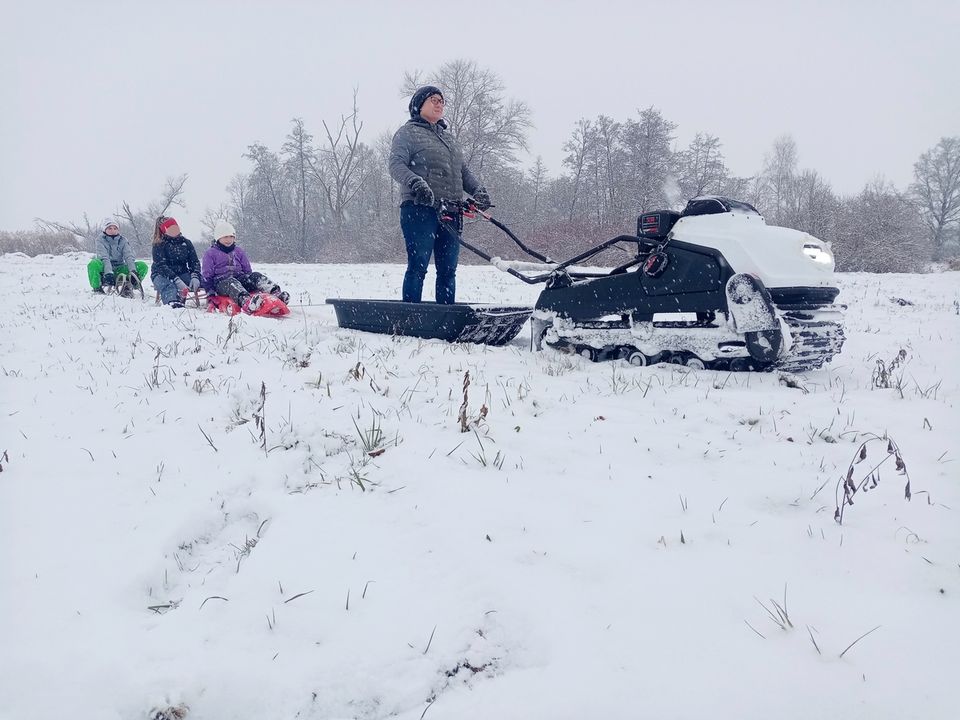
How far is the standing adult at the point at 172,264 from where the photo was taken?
7793 mm

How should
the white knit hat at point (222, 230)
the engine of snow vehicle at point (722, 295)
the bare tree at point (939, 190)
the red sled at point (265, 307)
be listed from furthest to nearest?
the bare tree at point (939, 190) → the white knit hat at point (222, 230) → the red sled at point (265, 307) → the engine of snow vehicle at point (722, 295)

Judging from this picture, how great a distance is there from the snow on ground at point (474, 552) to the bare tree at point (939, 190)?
4750 centimetres

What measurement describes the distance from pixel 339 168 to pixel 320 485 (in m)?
37.6

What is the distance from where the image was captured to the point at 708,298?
140 inches

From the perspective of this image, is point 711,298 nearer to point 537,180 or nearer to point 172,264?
point 172,264

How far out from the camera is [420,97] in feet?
16.8

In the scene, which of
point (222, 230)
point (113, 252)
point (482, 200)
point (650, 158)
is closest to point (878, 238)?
point (650, 158)

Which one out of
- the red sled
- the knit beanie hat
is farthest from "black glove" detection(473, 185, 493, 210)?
the red sled

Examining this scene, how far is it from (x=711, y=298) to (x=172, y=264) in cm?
769

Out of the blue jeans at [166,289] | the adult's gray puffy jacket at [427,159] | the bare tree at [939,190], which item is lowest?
the blue jeans at [166,289]

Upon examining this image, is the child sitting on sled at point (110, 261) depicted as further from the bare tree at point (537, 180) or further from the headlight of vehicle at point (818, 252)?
the bare tree at point (537, 180)

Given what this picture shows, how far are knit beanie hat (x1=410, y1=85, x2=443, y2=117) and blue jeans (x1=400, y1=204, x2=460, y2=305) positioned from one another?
936mm

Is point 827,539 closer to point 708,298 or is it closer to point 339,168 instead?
point 708,298

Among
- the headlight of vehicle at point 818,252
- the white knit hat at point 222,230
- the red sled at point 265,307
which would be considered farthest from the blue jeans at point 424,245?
the white knit hat at point 222,230
